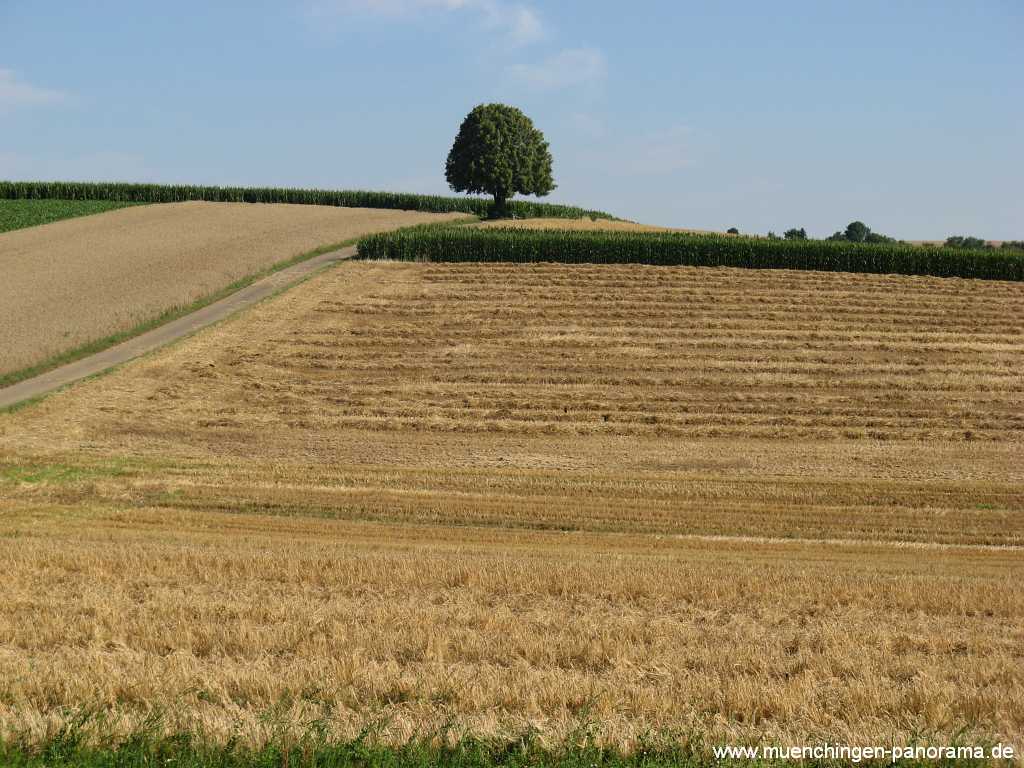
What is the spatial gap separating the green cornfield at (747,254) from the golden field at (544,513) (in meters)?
2.46

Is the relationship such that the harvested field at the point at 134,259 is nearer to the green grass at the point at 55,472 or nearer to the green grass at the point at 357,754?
the green grass at the point at 55,472

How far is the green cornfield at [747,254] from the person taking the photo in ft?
164

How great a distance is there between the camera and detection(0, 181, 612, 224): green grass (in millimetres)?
86125

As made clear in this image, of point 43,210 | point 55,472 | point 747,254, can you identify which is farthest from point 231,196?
point 55,472

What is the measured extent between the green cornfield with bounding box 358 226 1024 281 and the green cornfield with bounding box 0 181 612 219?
3572cm

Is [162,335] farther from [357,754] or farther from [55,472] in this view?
[357,754]

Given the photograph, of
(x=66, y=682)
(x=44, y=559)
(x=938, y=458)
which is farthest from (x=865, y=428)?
(x=66, y=682)

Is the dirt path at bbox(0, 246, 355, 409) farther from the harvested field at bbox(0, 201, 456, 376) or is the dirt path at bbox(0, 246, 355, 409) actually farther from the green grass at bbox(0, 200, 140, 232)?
the green grass at bbox(0, 200, 140, 232)

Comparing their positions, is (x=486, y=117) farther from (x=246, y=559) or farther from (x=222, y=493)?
(x=246, y=559)

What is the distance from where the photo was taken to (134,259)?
184ft

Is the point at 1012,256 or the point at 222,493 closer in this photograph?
the point at 222,493

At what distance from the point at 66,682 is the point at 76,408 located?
69.0 feet

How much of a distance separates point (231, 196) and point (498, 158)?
84.1 feet

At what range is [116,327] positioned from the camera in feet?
129
